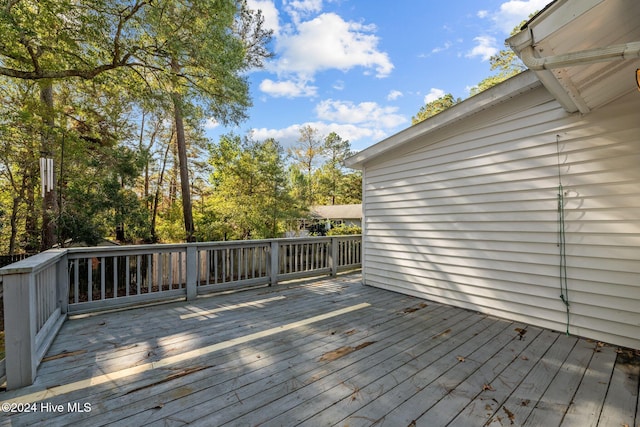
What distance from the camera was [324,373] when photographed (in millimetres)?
2066

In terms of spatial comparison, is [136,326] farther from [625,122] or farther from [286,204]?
[286,204]

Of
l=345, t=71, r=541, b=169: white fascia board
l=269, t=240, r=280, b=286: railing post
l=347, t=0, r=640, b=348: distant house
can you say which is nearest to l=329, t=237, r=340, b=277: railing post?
l=269, t=240, r=280, b=286: railing post

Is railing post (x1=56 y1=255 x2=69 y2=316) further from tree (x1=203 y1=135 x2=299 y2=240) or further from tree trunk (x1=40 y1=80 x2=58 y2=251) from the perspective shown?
tree (x1=203 y1=135 x2=299 y2=240)

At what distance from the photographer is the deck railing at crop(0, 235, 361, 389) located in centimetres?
186

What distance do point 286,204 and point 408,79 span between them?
696 centimetres

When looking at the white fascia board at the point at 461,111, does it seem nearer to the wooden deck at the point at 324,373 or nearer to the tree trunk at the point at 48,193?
the wooden deck at the point at 324,373

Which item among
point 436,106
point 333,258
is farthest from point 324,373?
point 436,106

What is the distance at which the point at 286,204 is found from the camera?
34.0 feet

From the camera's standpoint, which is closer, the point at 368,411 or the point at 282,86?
the point at 368,411

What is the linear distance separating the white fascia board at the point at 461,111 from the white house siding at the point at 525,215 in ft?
0.53

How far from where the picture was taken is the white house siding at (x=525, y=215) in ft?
8.34

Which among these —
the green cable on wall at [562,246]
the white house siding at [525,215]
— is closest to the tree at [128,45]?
the white house siding at [525,215]

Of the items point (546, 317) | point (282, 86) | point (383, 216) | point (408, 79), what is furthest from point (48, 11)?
point (408, 79)

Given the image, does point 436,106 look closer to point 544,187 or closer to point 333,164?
point 333,164
